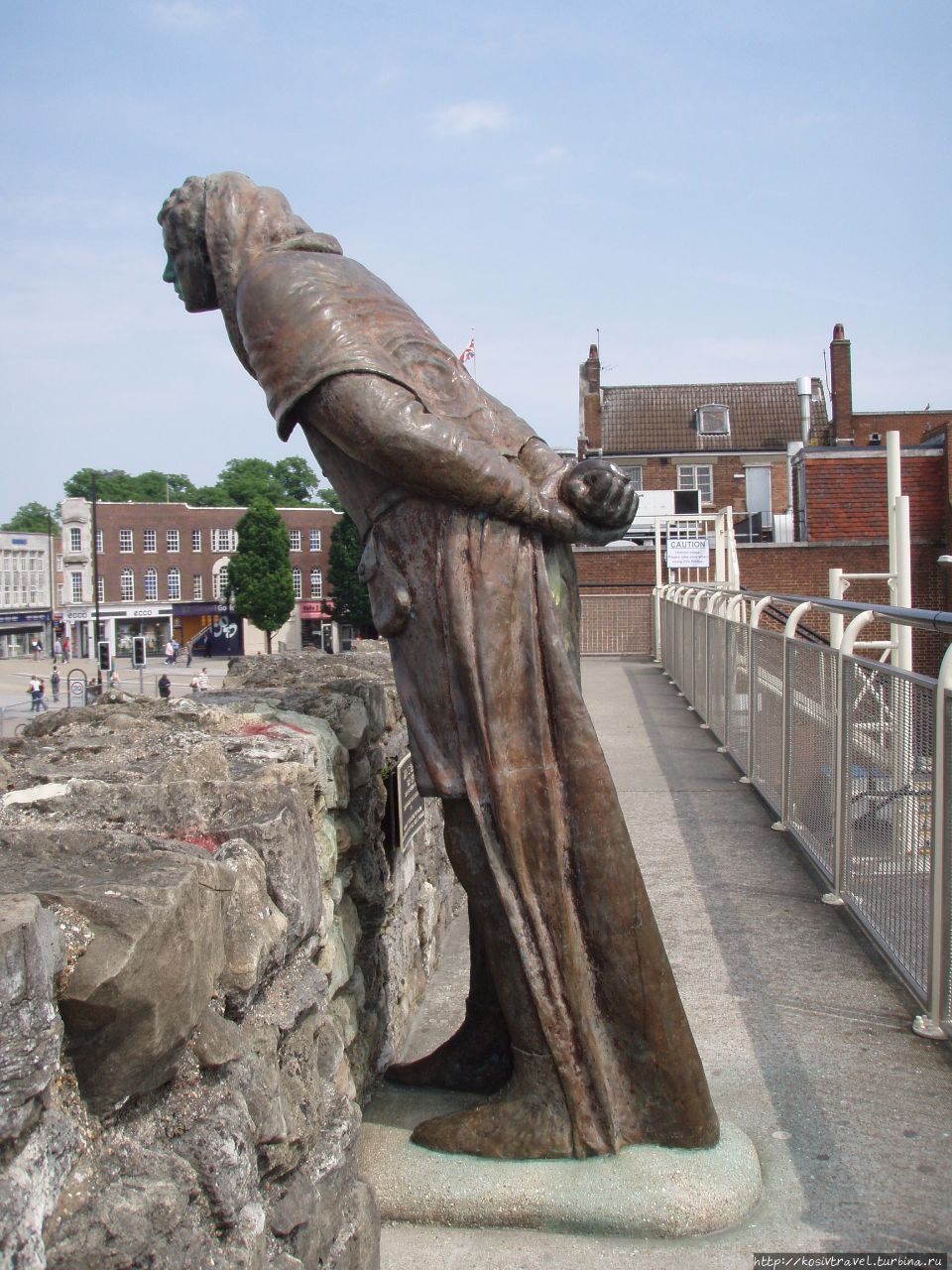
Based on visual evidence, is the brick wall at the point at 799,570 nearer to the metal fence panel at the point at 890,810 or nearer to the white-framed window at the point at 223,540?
the metal fence panel at the point at 890,810

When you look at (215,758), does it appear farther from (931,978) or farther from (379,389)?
(931,978)

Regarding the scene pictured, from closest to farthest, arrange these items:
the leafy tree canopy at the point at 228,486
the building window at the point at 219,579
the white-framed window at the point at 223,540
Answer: the building window at the point at 219,579, the white-framed window at the point at 223,540, the leafy tree canopy at the point at 228,486

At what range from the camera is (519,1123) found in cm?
→ 287

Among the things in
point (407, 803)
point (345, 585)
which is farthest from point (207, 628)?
point (407, 803)

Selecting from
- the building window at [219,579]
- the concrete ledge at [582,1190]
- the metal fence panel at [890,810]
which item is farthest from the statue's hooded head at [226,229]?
the building window at [219,579]

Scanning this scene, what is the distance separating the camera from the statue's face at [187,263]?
9.62 feet

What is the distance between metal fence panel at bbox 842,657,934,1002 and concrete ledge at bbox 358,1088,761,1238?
1.44 m

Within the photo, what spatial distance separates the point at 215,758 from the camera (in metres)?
2.67

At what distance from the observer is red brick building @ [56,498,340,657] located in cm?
7000

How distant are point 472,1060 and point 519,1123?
0.40 metres

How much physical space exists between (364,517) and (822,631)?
23.4m

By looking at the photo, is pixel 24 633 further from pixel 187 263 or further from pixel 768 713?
pixel 187 263

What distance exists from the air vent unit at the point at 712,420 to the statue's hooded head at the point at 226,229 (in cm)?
4686

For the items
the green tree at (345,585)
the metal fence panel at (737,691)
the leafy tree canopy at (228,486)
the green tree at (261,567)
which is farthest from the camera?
the leafy tree canopy at (228,486)
